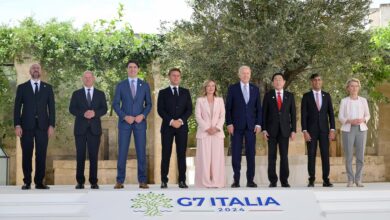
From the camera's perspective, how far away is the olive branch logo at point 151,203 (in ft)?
27.8

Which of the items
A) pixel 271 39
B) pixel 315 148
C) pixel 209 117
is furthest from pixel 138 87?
pixel 271 39

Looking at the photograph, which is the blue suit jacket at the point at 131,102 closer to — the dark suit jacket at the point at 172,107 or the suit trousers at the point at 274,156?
the dark suit jacket at the point at 172,107

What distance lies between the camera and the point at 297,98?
51.3ft

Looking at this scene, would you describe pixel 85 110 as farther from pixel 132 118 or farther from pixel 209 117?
pixel 209 117

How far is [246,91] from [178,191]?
2.27m

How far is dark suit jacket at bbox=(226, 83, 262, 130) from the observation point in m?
10.1

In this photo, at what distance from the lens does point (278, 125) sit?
10.3 m

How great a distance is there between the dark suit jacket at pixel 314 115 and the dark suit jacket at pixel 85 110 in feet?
10.5

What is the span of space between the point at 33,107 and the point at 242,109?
10.5 feet

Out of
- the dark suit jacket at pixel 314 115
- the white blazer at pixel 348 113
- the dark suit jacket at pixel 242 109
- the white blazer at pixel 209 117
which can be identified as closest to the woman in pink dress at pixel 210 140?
the white blazer at pixel 209 117

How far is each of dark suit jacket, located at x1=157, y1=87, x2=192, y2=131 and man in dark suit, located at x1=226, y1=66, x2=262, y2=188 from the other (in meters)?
0.67

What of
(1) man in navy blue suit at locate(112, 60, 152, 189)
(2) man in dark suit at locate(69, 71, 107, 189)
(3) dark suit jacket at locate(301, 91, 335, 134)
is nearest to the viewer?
(1) man in navy blue suit at locate(112, 60, 152, 189)

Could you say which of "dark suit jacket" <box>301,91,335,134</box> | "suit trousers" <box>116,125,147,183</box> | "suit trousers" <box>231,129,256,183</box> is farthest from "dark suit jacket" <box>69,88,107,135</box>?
"dark suit jacket" <box>301,91,335,134</box>

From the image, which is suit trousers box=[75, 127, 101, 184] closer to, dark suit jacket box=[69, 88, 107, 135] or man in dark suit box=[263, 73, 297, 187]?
dark suit jacket box=[69, 88, 107, 135]
